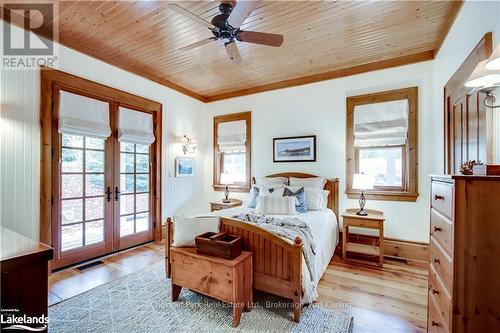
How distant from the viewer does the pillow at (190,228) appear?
2.26 m

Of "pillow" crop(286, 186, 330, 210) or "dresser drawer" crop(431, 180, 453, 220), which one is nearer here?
"dresser drawer" crop(431, 180, 453, 220)

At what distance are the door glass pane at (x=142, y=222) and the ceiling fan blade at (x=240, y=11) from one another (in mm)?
3210

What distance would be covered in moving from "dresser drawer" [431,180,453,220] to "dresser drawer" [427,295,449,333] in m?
0.57

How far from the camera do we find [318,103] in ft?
13.1

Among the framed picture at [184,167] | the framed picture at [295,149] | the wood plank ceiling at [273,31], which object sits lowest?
the framed picture at [184,167]

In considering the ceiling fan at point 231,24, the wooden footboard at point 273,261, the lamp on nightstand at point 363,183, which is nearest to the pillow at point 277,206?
the lamp on nightstand at point 363,183

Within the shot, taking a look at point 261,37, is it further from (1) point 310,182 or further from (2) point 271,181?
(2) point 271,181

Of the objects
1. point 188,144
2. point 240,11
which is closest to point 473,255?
point 240,11

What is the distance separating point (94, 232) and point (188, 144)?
2.20m

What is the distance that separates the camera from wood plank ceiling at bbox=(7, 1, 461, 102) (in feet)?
7.63

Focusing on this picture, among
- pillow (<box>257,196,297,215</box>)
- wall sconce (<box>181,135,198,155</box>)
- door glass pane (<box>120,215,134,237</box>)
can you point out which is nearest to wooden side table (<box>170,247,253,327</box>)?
pillow (<box>257,196,297,215</box>)

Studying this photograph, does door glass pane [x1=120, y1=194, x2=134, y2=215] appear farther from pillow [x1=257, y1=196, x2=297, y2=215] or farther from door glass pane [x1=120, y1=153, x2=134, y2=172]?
pillow [x1=257, y1=196, x2=297, y2=215]

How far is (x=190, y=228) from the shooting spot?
2.29 metres

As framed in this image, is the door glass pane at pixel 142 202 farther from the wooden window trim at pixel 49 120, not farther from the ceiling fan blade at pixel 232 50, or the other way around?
the ceiling fan blade at pixel 232 50
